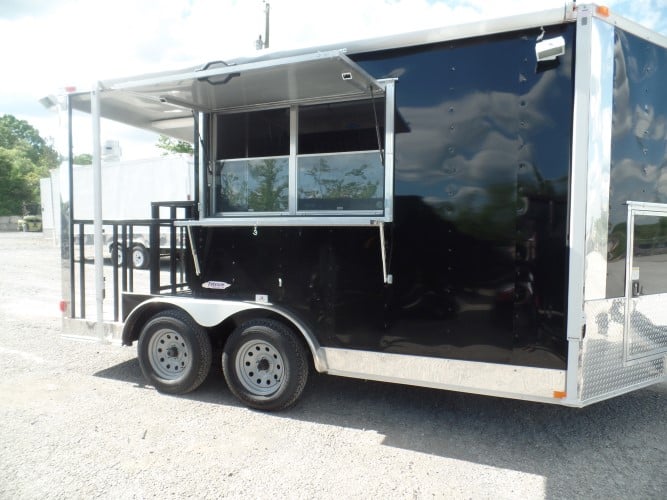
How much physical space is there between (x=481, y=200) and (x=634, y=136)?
1193 millimetres

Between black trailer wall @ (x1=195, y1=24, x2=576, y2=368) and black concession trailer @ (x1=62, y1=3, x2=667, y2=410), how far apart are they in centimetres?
1

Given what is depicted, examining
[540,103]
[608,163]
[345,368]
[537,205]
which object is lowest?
[345,368]

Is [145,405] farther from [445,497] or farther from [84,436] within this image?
[445,497]

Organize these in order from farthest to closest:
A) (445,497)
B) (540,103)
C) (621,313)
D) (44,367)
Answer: (44,367) → (621,313) → (540,103) → (445,497)

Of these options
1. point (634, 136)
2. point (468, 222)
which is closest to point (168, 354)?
point (468, 222)

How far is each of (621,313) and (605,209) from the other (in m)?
0.75

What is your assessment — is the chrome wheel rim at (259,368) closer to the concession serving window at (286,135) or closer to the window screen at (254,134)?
the concession serving window at (286,135)

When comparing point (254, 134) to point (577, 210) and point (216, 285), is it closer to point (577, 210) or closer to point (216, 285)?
point (216, 285)

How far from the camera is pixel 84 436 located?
359cm

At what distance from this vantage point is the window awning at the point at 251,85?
334 centimetres

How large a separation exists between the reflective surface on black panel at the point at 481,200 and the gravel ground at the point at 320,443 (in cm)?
70

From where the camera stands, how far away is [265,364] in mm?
4102

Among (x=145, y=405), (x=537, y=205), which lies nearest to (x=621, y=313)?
(x=537, y=205)

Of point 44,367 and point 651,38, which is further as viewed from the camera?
point 44,367
